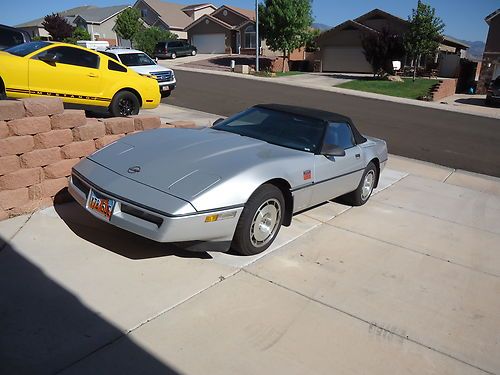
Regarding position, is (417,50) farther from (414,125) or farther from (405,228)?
(405,228)

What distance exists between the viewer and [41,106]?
14.5 feet

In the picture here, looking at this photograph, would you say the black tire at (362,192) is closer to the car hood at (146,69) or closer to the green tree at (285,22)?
the car hood at (146,69)

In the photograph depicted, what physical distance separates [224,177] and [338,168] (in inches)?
69.4

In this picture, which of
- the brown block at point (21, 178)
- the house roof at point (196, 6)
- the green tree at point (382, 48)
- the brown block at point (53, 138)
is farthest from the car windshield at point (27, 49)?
the house roof at point (196, 6)

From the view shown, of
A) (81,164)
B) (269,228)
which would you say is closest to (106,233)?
(81,164)

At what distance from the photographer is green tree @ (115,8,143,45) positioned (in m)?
45.3

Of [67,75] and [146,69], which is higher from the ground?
[67,75]

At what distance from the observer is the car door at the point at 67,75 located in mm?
7605

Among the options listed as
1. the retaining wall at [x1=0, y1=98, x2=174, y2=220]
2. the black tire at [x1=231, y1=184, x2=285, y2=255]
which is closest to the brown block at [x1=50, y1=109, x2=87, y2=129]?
the retaining wall at [x1=0, y1=98, x2=174, y2=220]

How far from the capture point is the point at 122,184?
354 centimetres

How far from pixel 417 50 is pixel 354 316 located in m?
29.8

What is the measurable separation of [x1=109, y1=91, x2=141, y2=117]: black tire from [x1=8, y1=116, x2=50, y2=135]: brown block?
4.54 meters

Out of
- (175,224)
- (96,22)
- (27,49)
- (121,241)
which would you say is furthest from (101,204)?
(96,22)

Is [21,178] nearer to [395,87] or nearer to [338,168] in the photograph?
[338,168]
